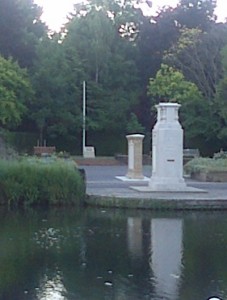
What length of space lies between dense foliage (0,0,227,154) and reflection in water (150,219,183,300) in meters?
28.4

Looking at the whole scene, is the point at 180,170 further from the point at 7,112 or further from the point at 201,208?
the point at 7,112

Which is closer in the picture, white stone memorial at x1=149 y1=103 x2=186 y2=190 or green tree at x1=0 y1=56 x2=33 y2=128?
white stone memorial at x1=149 y1=103 x2=186 y2=190

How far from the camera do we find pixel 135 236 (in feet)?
49.3

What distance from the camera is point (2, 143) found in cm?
4559

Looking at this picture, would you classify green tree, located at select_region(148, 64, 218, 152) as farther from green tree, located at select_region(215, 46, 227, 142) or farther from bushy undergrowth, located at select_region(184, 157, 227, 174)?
bushy undergrowth, located at select_region(184, 157, 227, 174)

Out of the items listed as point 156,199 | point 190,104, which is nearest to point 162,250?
point 156,199

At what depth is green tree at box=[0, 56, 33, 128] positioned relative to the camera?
43594 mm

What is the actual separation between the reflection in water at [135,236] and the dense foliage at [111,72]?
27520 millimetres

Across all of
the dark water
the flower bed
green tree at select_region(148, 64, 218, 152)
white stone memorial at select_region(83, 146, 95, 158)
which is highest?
green tree at select_region(148, 64, 218, 152)

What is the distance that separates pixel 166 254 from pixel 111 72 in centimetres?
3977

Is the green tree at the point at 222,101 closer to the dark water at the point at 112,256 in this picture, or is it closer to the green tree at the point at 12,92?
the green tree at the point at 12,92

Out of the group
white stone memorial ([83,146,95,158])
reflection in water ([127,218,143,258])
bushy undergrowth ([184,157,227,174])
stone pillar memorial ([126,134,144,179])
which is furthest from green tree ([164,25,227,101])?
reflection in water ([127,218,143,258])

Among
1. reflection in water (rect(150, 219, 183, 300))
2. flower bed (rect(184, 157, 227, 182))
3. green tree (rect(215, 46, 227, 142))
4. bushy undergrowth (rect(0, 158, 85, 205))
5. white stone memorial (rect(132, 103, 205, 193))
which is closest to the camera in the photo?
reflection in water (rect(150, 219, 183, 300))

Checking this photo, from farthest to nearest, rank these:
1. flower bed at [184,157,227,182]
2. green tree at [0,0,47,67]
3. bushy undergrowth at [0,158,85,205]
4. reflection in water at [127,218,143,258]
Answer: green tree at [0,0,47,67] → flower bed at [184,157,227,182] → bushy undergrowth at [0,158,85,205] → reflection in water at [127,218,143,258]
